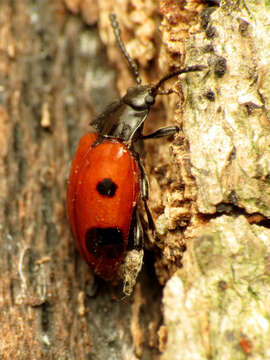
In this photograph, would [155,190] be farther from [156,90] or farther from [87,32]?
[87,32]

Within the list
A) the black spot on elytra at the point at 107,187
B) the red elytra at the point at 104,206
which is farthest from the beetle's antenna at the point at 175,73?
the black spot on elytra at the point at 107,187

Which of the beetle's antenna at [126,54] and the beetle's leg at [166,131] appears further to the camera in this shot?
the beetle's antenna at [126,54]

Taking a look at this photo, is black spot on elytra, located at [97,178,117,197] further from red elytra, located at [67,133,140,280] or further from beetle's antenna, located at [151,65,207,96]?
beetle's antenna, located at [151,65,207,96]

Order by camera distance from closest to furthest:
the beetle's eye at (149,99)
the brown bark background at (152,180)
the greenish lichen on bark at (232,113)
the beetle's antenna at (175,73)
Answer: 1. the brown bark background at (152,180)
2. the greenish lichen on bark at (232,113)
3. the beetle's antenna at (175,73)
4. the beetle's eye at (149,99)

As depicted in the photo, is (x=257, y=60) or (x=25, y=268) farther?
(x=25, y=268)

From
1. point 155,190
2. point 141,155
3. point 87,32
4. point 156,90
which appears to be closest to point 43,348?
point 155,190

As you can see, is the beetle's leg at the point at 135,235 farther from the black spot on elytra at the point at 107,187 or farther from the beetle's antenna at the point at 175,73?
the beetle's antenna at the point at 175,73

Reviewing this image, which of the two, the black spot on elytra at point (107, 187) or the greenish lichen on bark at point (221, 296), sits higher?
the black spot on elytra at point (107, 187)
